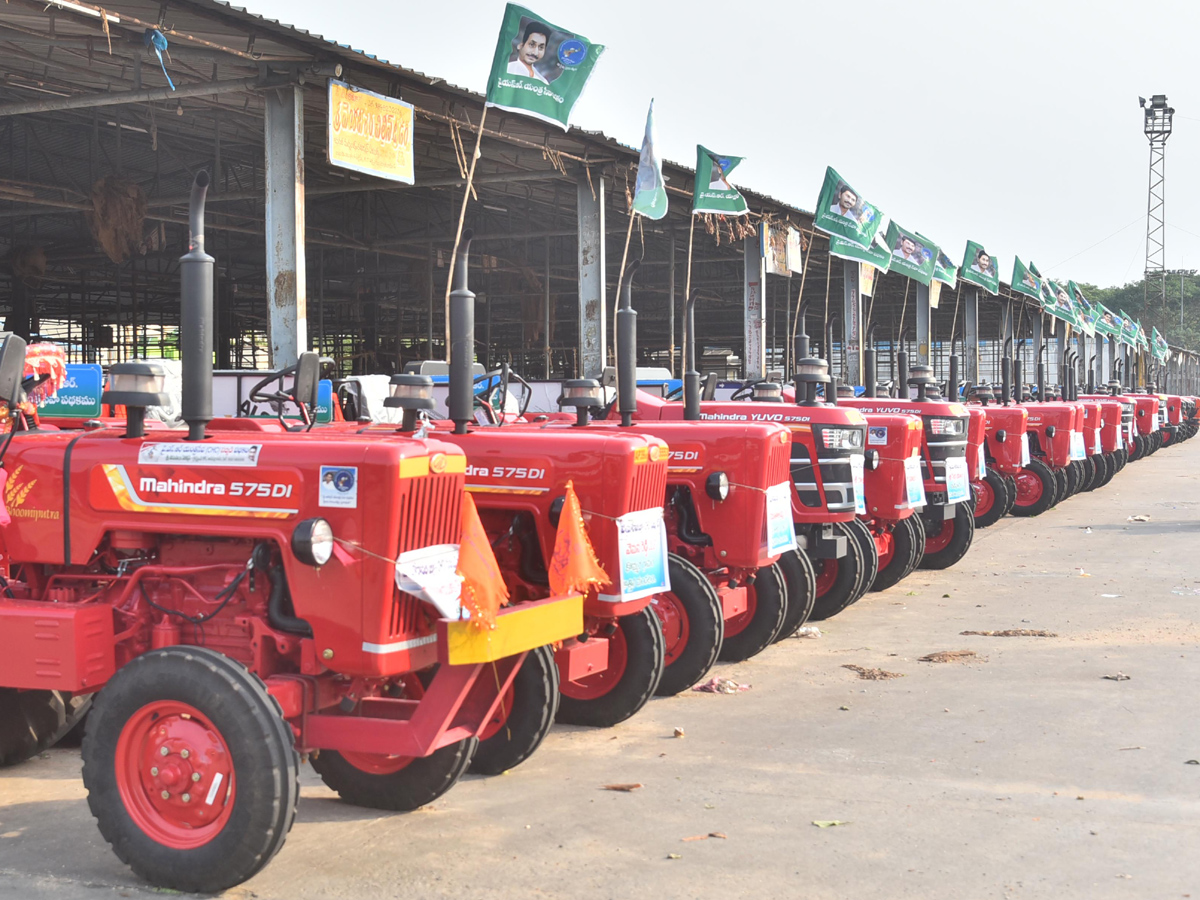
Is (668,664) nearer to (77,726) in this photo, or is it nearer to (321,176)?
(77,726)

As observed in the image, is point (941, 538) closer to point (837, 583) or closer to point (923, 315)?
point (837, 583)

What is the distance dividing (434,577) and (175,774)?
0.99 m

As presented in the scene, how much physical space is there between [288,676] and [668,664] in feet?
9.27

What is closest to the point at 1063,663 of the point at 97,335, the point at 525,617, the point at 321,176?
the point at 525,617

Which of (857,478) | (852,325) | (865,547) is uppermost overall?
(852,325)

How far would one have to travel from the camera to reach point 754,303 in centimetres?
2345

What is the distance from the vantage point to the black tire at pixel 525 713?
16.5 ft

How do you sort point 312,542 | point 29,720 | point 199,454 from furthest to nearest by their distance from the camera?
1. point 29,720
2. point 199,454
3. point 312,542

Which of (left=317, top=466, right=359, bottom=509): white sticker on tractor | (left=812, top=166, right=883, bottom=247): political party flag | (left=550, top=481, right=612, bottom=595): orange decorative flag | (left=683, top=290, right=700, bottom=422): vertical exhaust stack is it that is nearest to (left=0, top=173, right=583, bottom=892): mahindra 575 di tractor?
(left=317, top=466, right=359, bottom=509): white sticker on tractor

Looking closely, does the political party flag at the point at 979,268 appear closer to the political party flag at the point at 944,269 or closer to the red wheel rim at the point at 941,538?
the political party flag at the point at 944,269

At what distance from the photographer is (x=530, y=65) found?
38.3 feet

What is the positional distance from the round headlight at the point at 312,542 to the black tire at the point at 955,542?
8405mm

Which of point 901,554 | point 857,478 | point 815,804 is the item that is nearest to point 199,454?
point 815,804

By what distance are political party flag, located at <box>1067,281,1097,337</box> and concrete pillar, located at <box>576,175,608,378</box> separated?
26.5 m
